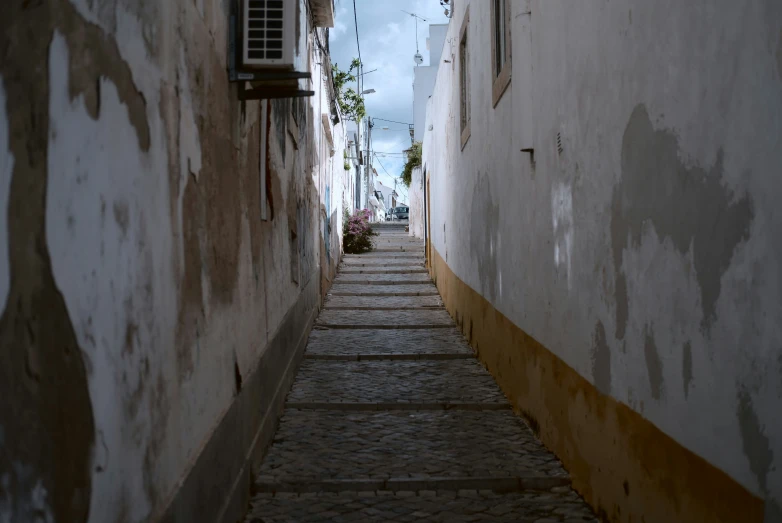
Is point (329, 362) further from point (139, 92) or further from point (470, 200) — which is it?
point (139, 92)

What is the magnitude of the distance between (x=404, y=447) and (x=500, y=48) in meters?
3.79

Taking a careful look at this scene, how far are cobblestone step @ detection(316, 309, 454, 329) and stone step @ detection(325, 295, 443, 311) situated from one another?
249 millimetres

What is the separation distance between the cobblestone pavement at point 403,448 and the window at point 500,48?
276 centimetres

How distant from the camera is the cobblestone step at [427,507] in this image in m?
4.02

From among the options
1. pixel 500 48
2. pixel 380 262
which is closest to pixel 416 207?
pixel 380 262

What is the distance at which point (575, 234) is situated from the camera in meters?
4.17

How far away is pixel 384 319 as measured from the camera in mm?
10578

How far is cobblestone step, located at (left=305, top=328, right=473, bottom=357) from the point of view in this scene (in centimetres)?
839

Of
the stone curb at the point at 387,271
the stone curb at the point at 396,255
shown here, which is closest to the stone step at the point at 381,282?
the stone curb at the point at 387,271

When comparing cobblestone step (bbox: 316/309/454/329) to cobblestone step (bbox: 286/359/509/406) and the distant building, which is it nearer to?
cobblestone step (bbox: 286/359/509/406)

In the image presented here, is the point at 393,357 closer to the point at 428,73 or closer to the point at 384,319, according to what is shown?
the point at 384,319

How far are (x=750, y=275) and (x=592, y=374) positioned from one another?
1798 mm

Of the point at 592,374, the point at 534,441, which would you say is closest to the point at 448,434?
the point at 534,441

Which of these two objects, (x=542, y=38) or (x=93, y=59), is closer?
(x=93, y=59)
